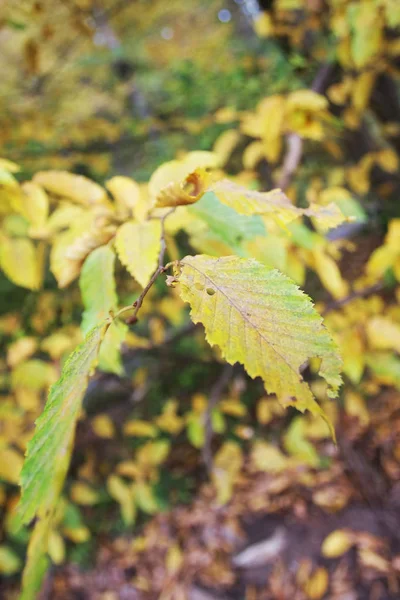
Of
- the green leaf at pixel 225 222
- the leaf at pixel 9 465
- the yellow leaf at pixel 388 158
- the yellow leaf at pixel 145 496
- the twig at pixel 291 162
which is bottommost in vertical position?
the yellow leaf at pixel 145 496

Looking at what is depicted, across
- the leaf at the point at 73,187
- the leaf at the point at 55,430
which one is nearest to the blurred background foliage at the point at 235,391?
the leaf at the point at 73,187

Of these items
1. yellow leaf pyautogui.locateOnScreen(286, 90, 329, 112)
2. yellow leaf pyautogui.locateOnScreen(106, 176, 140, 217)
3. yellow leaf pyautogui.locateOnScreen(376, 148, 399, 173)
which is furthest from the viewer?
yellow leaf pyautogui.locateOnScreen(376, 148, 399, 173)

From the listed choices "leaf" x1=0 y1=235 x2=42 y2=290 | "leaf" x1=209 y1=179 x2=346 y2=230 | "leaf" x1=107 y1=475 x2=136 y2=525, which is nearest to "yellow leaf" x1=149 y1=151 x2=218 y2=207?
"leaf" x1=209 y1=179 x2=346 y2=230

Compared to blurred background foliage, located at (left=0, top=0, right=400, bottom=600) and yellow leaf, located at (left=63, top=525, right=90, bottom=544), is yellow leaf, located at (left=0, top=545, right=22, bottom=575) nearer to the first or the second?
blurred background foliage, located at (left=0, top=0, right=400, bottom=600)

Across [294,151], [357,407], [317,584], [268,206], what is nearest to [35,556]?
[268,206]

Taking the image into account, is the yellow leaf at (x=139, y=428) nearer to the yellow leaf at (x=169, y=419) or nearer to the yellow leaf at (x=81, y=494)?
the yellow leaf at (x=169, y=419)
